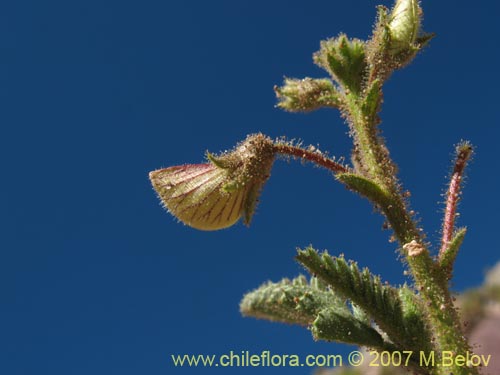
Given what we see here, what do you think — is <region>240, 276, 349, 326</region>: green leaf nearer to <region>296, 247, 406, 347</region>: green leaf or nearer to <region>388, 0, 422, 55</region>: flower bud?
<region>296, 247, 406, 347</region>: green leaf

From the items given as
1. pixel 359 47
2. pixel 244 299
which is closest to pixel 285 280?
pixel 244 299

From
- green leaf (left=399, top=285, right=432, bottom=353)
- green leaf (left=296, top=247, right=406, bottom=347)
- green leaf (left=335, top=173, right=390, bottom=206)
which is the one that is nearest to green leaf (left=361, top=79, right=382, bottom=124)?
green leaf (left=335, top=173, right=390, bottom=206)

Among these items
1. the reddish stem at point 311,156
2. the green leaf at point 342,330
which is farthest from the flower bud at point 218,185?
the green leaf at point 342,330

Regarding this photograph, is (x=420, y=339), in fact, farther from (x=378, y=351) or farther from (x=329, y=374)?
(x=329, y=374)

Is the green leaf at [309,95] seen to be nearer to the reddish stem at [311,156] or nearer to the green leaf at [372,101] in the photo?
the green leaf at [372,101]

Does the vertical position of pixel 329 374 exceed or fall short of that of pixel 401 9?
it exceeds it

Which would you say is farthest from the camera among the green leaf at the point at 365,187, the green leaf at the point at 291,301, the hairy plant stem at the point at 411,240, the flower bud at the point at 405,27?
the green leaf at the point at 291,301
